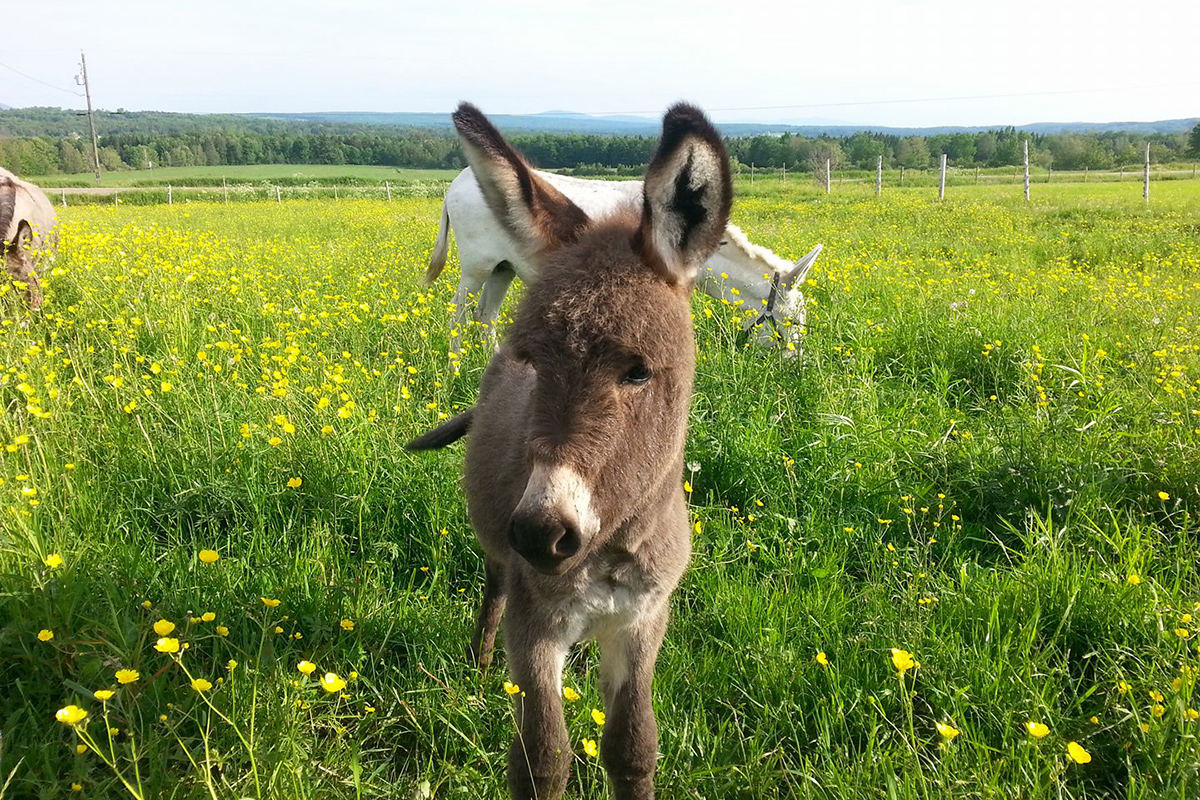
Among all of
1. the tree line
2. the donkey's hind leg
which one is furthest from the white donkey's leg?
the tree line

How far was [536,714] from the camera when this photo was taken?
1978mm

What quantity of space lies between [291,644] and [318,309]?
4306 millimetres

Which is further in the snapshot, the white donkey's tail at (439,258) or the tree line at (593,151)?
the tree line at (593,151)

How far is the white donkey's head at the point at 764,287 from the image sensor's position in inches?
213

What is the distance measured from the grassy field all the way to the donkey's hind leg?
0.10 meters

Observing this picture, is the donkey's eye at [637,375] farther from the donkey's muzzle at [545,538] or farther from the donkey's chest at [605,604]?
the donkey's chest at [605,604]

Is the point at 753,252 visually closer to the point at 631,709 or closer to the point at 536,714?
the point at 631,709

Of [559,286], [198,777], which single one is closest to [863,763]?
[559,286]

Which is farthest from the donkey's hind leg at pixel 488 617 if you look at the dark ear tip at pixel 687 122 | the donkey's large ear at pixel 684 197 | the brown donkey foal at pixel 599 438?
the dark ear tip at pixel 687 122

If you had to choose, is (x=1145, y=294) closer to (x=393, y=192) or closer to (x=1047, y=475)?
(x=1047, y=475)

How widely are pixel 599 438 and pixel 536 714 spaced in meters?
0.95

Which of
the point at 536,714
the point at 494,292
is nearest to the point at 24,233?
the point at 494,292

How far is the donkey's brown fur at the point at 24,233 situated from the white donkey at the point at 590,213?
3.66m

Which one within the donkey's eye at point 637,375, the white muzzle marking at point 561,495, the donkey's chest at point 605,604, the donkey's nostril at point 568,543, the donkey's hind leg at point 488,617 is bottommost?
the donkey's hind leg at point 488,617
